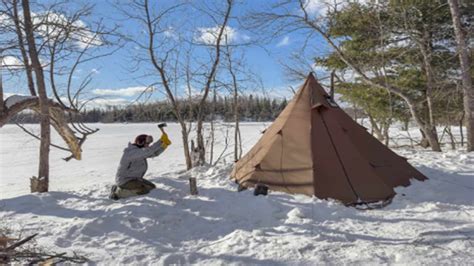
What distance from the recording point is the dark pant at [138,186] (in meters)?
5.77

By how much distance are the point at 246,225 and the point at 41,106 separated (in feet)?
15.1

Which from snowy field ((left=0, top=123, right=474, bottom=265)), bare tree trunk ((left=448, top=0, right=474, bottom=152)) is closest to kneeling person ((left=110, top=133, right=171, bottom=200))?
snowy field ((left=0, top=123, right=474, bottom=265))

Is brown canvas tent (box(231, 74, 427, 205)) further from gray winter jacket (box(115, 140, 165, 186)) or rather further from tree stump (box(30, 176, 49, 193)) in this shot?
tree stump (box(30, 176, 49, 193))

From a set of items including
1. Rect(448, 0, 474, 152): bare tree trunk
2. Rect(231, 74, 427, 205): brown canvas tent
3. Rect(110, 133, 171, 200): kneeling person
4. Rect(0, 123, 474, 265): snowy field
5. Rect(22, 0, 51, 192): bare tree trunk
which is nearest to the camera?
Rect(0, 123, 474, 265): snowy field

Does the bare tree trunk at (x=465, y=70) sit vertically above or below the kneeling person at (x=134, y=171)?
above

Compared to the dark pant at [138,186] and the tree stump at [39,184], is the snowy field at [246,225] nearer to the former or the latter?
the dark pant at [138,186]

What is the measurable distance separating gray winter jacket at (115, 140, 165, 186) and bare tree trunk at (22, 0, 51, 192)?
5.96 ft

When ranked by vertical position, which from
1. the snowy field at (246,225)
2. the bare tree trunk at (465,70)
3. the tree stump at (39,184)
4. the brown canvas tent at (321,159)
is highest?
the bare tree trunk at (465,70)

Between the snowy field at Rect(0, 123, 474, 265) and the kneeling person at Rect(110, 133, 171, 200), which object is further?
the kneeling person at Rect(110, 133, 171, 200)

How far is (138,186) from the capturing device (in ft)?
19.1

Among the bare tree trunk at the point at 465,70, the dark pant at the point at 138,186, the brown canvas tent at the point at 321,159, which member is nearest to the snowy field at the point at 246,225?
the dark pant at the point at 138,186

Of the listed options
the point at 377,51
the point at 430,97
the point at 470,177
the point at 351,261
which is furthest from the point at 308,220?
the point at 377,51

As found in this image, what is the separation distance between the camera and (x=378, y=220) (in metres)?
4.54

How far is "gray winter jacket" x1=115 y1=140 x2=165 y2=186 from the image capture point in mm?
5809
